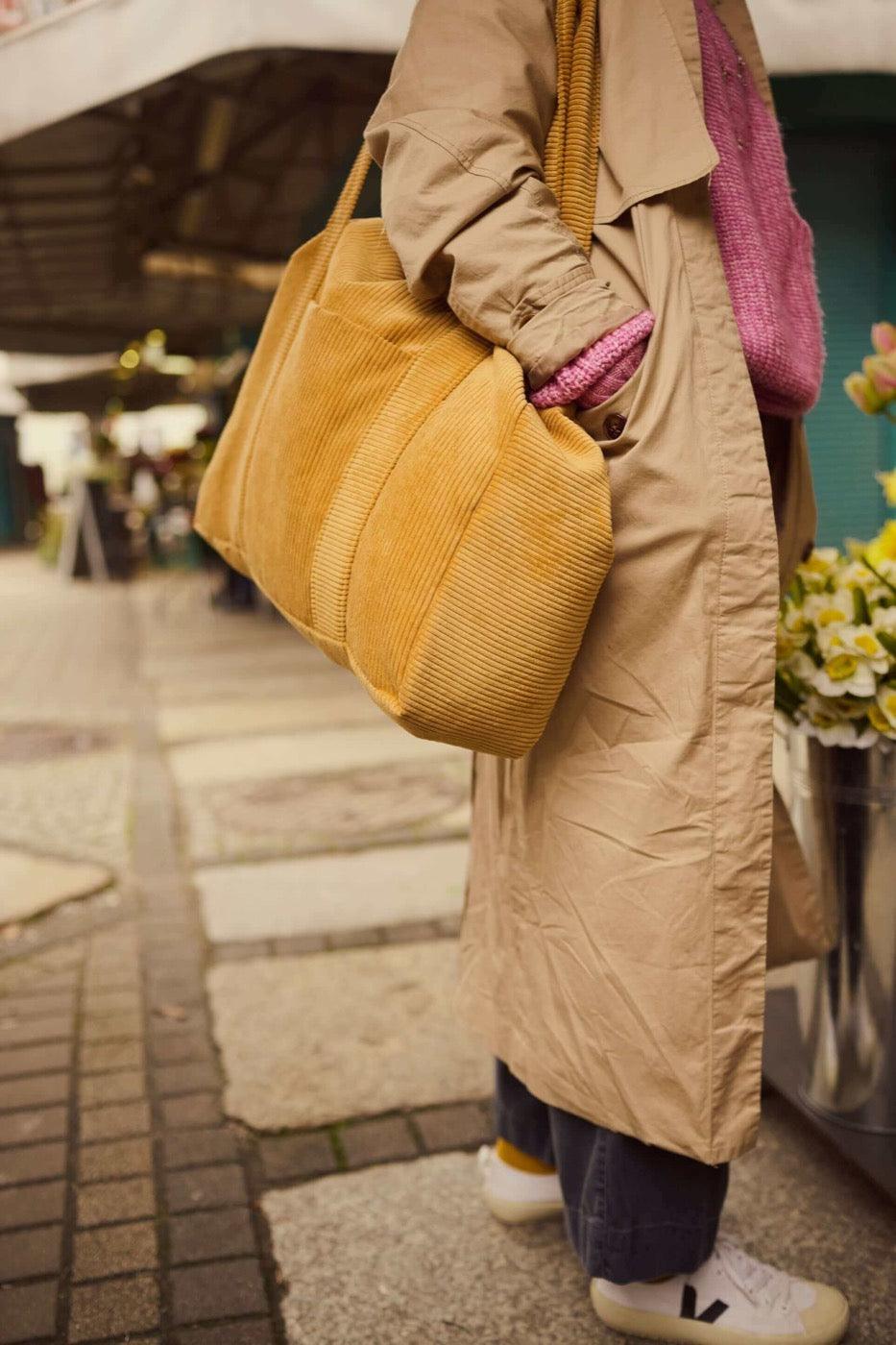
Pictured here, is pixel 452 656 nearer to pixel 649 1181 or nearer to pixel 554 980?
pixel 554 980

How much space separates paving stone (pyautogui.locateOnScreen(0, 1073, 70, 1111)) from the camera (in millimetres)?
2752

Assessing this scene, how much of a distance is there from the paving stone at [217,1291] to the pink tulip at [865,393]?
6.27 ft

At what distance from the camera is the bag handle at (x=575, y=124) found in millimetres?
1684

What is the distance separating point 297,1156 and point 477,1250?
1.59 ft

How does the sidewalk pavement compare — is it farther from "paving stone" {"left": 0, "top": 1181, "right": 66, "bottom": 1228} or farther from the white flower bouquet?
the white flower bouquet

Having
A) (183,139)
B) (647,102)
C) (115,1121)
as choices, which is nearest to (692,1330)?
(115,1121)

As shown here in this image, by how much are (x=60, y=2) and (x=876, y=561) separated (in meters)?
2.30

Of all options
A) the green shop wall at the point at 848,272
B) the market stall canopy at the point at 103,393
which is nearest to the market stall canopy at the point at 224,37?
the green shop wall at the point at 848,272

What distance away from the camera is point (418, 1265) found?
7.01 ft

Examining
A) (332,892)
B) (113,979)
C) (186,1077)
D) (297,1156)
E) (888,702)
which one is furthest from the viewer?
(332,892)

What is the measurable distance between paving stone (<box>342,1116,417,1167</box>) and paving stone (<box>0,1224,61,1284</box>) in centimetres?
58

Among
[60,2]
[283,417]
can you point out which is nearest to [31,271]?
[60,2]

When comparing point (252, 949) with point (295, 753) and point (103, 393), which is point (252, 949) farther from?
point (103, 393)

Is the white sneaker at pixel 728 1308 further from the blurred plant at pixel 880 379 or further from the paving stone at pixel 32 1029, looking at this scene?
the paving stone at pixel 32 1029
